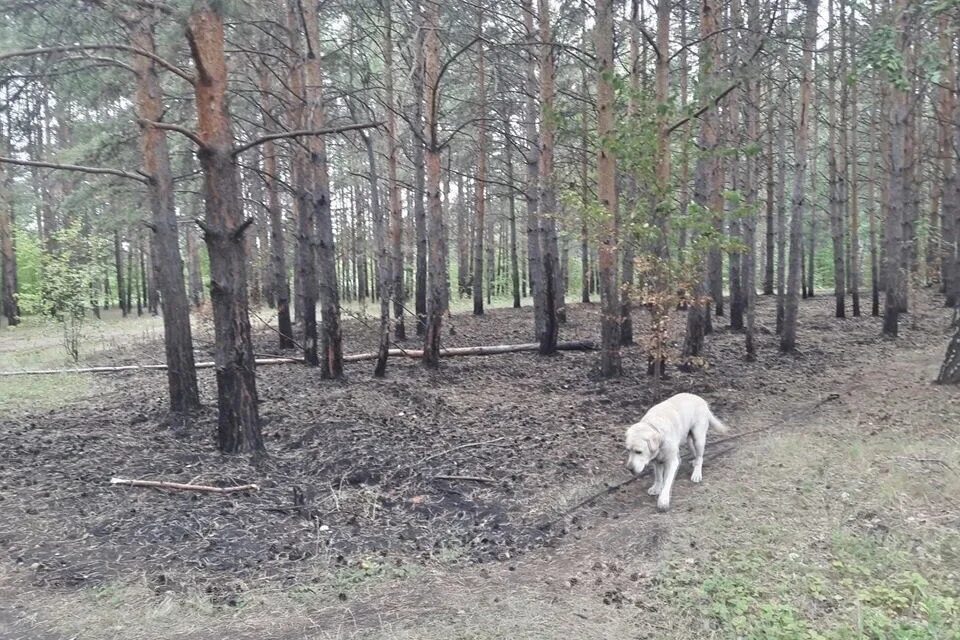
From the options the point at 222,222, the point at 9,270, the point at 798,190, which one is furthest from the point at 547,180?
the point at 9,270

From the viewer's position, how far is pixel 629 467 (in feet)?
18.0

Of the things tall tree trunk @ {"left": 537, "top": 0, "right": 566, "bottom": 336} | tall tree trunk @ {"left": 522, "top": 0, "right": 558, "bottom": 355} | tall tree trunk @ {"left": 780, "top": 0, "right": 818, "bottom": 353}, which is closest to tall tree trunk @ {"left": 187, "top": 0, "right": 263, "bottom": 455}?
tall tree trunk @ {"left": 537, "top": 0, "right": 566, "bottom": 336}

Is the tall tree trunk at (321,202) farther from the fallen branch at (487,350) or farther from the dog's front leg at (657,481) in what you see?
the dog's front leg at (657,481)

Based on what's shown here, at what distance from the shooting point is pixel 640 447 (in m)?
5.48

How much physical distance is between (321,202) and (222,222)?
14.2 ft

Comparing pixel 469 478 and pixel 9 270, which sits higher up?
pixel 9 270

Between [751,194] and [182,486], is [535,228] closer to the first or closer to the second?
[751,194]

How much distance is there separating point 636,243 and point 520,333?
886cm

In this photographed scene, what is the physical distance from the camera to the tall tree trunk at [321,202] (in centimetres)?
1031

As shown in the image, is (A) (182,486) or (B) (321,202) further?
(B) (321,202)

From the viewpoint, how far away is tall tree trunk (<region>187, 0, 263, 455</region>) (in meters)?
6.62

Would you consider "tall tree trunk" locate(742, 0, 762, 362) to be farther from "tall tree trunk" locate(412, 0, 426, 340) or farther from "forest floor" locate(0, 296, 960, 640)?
"tall tree trunk" locate(412, 0, 426, 340)

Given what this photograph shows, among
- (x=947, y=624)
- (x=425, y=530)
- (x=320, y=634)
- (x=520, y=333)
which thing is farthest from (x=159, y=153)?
(x=520, y=333)


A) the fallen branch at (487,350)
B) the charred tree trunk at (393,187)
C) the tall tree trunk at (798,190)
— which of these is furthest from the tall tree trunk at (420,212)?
the tall tree trunk at (798,190)
